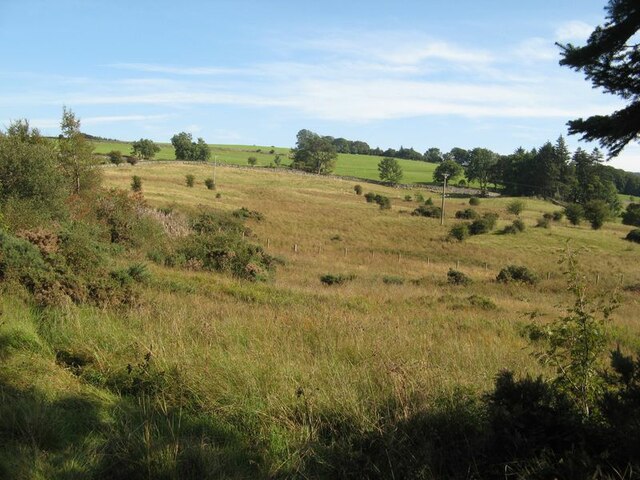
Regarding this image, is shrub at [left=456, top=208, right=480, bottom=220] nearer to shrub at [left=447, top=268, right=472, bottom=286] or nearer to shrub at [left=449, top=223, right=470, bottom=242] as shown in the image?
shrub at [left=449, top=223, right=470, bottom=242]

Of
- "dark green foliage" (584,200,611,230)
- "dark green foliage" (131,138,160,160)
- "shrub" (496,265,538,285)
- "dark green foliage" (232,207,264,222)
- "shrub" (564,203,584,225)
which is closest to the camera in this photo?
"shrub" (496,265,538,285)

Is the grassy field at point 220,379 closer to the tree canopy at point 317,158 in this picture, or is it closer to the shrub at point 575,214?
the shrub at point 575,214

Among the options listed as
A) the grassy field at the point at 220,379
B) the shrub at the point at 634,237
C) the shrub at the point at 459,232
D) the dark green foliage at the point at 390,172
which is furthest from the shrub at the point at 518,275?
the dark green foliage at the point at 390,172

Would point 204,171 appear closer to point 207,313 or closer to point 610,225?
point 610,225

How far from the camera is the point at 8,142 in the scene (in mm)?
19281

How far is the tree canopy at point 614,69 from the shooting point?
3977 mm

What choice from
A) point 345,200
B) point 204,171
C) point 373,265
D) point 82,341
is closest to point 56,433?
point 82,341

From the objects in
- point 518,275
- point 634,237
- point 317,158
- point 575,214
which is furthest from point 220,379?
point 317,158

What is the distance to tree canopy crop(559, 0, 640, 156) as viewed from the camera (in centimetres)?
398

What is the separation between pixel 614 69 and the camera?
4.23m

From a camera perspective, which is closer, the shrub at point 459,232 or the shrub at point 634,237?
the shrub at point 459,232

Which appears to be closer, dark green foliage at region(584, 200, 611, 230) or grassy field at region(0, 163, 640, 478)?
grassy field at region(0, 163, 640, 478)

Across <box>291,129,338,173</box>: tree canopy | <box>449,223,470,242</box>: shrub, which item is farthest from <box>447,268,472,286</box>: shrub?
<box>291,129,338,173</box>: tree canopy

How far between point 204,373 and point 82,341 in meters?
1.66
